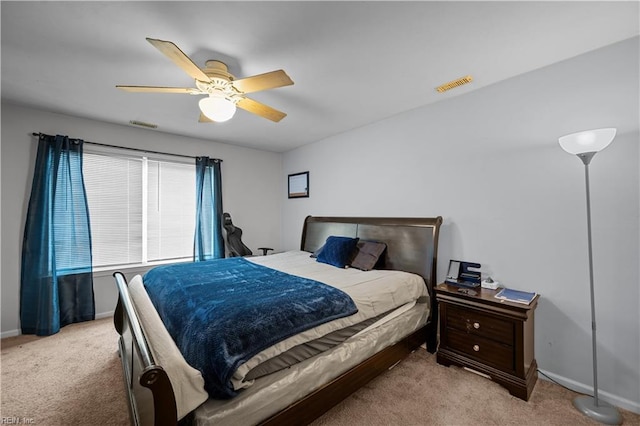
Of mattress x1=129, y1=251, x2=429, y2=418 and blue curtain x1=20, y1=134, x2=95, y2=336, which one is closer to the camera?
mattress x1=129, y1=251, x2=429, y2=418

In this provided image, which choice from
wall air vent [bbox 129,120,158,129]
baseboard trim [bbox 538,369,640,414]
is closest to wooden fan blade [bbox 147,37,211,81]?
wall air vent [bbox 129,120,158,129]

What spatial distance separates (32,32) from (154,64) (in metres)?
0.70

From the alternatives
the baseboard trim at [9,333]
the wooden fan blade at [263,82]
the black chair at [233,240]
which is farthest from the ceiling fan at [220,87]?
the baseboard trim at [9,333]

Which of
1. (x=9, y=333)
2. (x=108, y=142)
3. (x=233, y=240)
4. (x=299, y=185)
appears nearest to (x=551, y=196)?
(x=299, y=185)

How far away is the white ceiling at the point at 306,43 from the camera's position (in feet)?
5.18

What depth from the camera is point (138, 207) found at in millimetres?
3799

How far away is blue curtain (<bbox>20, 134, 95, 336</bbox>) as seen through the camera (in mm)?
2988

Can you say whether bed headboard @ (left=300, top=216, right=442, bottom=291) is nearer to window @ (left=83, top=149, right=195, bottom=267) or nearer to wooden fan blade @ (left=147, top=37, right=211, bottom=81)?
wooden fan blade @ (left=147, top=37, right=211, bottom=81)

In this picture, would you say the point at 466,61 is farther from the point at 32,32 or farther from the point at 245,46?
the point at 32,32

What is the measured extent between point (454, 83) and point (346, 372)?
2669 millimetres

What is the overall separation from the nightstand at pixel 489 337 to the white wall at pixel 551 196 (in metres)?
0.27

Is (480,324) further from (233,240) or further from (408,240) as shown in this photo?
(233,240)

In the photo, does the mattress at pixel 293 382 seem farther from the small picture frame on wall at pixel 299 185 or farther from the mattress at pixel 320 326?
the small picture frame on wall at pixel 299 185

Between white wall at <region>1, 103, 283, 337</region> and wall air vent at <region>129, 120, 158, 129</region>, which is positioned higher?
wall air vent at <region>129, 120, 158, 129</region>
